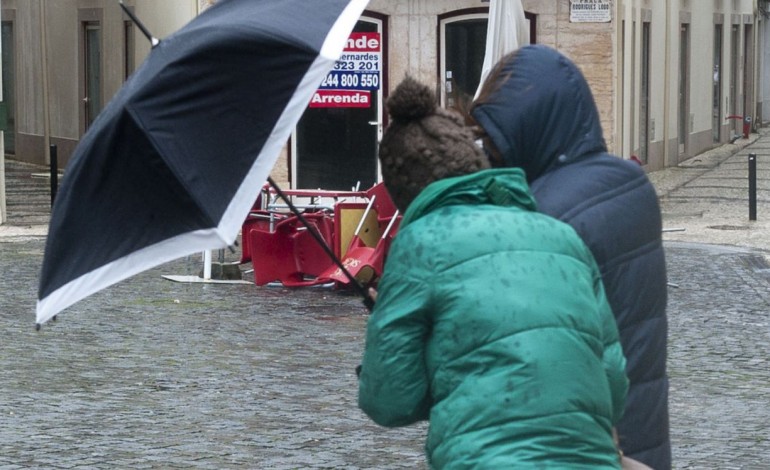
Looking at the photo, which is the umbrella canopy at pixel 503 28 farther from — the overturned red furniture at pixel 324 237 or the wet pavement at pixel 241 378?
the wet pavement at pixel 241 378

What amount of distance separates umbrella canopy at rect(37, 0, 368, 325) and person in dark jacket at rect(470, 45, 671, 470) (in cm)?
43

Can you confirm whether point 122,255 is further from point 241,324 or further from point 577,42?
point 577,42

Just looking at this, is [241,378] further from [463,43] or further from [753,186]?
[463,43]

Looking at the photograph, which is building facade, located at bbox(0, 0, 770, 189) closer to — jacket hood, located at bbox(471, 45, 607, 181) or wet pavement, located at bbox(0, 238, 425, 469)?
wet pavement, located at bbox(0, 238, 425, 469)

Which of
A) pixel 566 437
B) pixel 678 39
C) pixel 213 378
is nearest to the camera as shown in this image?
pixel 566 437

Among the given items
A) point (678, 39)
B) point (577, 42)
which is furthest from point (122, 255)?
point (678, 39)

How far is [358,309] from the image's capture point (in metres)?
11.7

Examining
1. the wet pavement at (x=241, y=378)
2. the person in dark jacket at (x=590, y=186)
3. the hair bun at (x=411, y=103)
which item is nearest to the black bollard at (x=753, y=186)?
the wet pavement at (x=241, y=378)

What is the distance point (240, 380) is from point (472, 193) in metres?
6.01

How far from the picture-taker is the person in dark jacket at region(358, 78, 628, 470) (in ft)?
8.98

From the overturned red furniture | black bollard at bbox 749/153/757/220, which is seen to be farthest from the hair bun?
black bollard at bbox 749/153/757/220

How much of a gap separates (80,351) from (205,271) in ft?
11.6

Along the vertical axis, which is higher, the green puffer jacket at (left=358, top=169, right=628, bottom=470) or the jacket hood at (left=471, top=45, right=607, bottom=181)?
the jacket hood at (left=471, top=45, right=607, bottom=181)

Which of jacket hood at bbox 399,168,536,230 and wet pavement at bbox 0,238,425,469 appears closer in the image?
jacket hood at bbox 399,168,536,230
